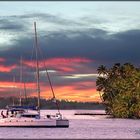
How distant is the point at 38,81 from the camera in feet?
281

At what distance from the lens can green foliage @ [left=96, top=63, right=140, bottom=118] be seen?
152375 mm

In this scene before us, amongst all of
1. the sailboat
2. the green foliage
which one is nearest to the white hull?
the sailboat

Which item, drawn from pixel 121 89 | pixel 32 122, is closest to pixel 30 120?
pixel 32 122

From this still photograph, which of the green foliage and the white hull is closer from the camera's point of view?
the white hull

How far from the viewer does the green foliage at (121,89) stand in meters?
152

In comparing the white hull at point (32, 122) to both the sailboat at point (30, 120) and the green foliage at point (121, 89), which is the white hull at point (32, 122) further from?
the green foliage at point (121, 89)

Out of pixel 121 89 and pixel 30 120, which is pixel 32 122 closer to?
pixel 30 120

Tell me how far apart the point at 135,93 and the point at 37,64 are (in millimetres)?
66694

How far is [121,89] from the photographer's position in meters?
158

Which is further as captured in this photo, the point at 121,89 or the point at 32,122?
the point at 121,89

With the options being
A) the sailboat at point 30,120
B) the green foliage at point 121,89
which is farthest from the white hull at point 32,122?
the green foliage at point 121,89

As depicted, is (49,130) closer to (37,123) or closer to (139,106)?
(37,123)

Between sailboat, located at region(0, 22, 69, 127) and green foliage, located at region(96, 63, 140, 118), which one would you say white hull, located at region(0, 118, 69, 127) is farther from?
green foliage, located at region(96, 63, 140, 118)

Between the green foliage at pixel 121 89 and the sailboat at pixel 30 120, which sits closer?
the sailboat at pixel 30 120
